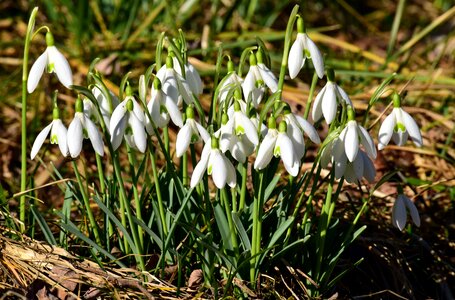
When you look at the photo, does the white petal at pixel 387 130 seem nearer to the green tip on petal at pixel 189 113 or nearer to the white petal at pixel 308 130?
the white petal at pixel 308 130

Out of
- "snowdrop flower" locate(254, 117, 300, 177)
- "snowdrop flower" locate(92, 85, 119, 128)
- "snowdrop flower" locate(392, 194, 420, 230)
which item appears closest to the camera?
"snowdrop flower" locate(254, 117, 300, 177)

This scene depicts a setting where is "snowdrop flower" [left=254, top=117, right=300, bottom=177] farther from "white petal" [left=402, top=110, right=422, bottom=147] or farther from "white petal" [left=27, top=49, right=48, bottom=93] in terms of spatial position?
"white petal" [left=27, top=49, right=48, bottom=93]

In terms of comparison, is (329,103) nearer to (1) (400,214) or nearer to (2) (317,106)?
(2) (317,106)

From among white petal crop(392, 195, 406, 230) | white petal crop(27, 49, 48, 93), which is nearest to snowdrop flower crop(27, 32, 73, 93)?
white petal crop(27, 49, 48, 93)

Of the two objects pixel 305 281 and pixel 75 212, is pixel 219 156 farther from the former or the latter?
pixel 75 212

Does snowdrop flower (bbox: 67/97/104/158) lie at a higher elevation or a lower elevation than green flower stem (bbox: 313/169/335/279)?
higher
